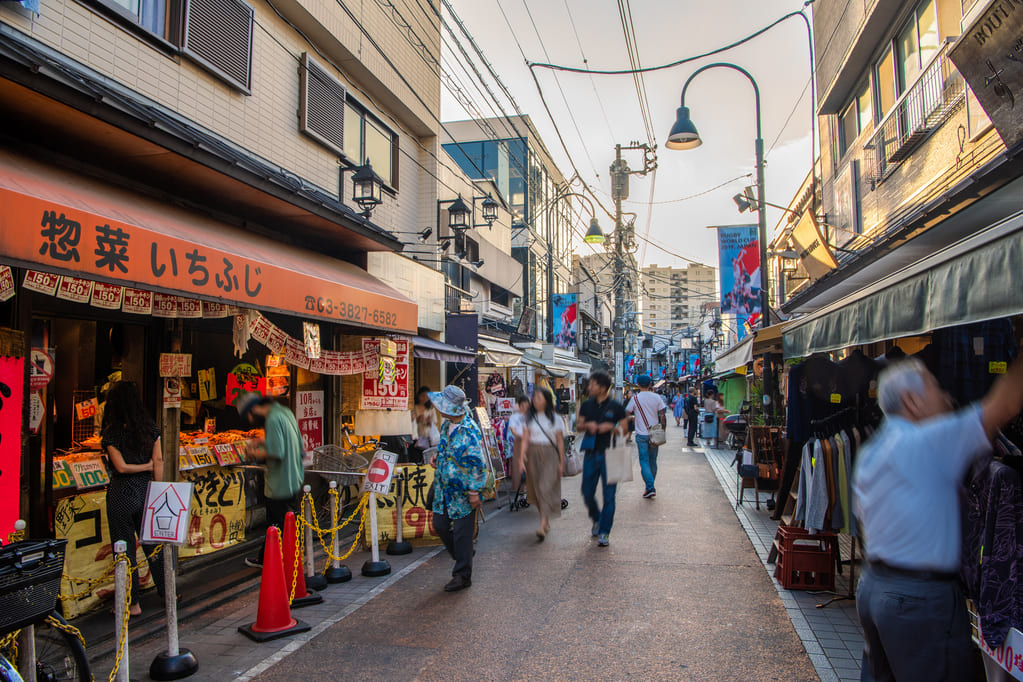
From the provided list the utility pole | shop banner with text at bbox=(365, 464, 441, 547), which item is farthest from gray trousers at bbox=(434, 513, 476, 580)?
the utility pole

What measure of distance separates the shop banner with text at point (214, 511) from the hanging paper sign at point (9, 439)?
2125 millimetres

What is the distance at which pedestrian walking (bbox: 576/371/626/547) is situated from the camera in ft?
26.2

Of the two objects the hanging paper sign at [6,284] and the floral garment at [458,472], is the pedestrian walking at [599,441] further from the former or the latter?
the hanging paper sign at [6,284]

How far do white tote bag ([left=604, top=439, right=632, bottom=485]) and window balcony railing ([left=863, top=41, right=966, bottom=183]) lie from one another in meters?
6.00

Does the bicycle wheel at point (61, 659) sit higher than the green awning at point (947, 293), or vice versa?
the green awning at point (947, 293)

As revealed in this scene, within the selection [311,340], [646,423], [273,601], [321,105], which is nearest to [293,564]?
[273,601]

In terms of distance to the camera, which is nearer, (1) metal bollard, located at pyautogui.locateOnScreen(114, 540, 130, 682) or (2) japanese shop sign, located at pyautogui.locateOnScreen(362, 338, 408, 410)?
(1) metal bollard, located at pyautogui.locateOnScreen(114, 540, 130, 682)

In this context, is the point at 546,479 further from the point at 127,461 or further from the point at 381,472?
the point at 127,461

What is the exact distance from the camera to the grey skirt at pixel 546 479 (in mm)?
8438

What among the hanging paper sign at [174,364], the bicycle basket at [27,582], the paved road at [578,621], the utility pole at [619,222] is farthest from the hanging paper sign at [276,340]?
the utility pole at [619,222]

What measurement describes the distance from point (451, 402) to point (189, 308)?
3.00m

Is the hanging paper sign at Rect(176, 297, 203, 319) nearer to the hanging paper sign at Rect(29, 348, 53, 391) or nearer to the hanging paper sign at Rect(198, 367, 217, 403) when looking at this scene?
the hanging paper sign at Rect(29, 348, 53, 391)

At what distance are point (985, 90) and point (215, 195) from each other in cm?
839

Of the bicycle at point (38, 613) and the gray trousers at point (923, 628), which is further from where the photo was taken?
the bicycle at point (38, 613)
